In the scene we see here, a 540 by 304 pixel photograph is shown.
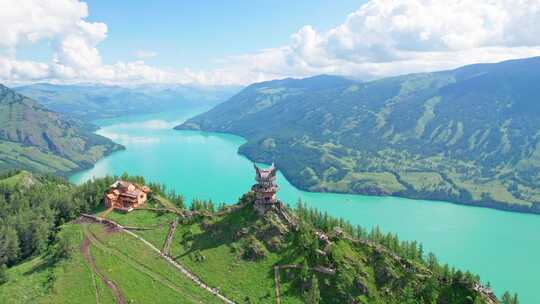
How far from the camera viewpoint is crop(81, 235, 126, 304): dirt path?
80.2 metres

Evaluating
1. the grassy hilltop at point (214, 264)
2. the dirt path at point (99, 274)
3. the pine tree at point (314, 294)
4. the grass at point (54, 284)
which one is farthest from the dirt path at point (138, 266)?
the pine tree at point (314, 294)

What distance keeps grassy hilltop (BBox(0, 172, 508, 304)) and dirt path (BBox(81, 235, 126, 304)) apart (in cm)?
20

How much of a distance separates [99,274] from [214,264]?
2389 centimetres

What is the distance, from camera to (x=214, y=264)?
9138 cm

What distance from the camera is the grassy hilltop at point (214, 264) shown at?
82.9 meters

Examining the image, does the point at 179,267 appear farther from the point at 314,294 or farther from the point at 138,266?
the point at 314,294

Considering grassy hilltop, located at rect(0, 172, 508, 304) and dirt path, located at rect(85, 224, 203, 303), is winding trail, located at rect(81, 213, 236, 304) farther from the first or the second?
dirt path, located at rect(85, 224, 203, 303)

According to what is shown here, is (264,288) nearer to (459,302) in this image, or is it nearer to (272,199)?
(272,199)

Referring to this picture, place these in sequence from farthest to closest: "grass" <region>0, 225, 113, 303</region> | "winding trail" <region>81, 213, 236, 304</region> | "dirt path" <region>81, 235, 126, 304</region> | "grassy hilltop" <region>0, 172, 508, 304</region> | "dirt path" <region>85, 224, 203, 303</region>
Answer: "dirt path" <region>85, 224, 203, 303</region> < "winding trail" <region>81, 213, 236, 304</region> < "grassy hilltop" <region>0, 172, 508, 304</region> < "dirt path" <region>81, 235, 126, 304</region> < "grass" <region>0, 225, 113, 303</region>

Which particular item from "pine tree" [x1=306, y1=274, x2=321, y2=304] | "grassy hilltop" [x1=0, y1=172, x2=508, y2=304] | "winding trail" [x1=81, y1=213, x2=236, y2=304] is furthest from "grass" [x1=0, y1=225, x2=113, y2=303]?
"pine tree" [x1=306, y1=274, x2=321, y2=304]

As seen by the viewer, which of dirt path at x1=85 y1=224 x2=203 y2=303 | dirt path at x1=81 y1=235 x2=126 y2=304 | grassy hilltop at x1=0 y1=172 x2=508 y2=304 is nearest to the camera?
dirt path at x1=81 y1=235 x2=126 y2=304

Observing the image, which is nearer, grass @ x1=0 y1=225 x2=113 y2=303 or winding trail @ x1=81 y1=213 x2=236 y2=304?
grass @ x1=0 y1=225 x2=113 y2=303

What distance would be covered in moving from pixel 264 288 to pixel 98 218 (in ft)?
172

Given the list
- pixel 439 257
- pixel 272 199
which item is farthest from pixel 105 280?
pixel 439 257
